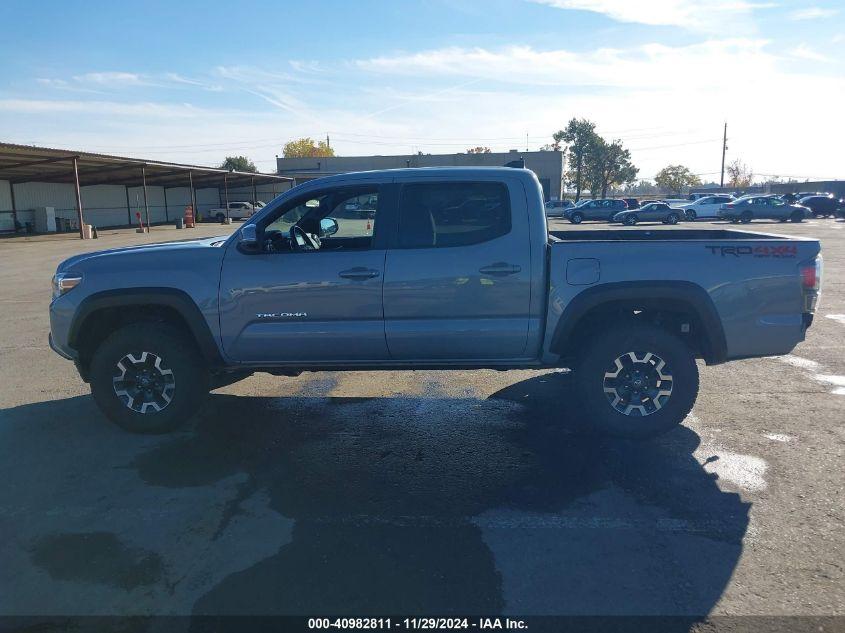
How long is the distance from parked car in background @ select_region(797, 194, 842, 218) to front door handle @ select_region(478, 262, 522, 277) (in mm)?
46667

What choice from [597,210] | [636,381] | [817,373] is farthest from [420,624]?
[597,210]

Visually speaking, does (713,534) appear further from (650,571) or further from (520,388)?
(520,388)

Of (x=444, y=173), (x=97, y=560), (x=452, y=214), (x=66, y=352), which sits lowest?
(x=97, y=560)

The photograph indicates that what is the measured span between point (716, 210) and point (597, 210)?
7577mm

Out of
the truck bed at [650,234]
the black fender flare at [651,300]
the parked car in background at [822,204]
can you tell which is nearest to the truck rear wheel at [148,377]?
the black fender flare at [651,300]

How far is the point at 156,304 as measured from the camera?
16.3ft

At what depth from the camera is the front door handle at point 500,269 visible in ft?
15.5

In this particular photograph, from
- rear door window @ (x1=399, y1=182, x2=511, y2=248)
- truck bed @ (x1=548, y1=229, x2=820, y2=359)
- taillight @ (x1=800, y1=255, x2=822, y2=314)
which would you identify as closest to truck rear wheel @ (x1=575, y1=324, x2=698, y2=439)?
truck bed @ (x1=548, y1=229, x2=820, y2=359)

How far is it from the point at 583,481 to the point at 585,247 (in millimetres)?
1717

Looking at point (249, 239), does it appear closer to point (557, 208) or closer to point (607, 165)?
point (557, 208)

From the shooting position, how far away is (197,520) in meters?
3.78

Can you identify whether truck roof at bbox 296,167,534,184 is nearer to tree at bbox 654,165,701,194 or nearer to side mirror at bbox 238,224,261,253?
side mirror at bbox 238,224,261,253

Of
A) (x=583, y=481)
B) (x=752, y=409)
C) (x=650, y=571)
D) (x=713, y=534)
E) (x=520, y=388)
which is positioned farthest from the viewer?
(x=520, y=388)

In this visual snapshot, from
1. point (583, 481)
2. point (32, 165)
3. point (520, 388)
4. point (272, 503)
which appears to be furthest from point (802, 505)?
point (32, 165)
